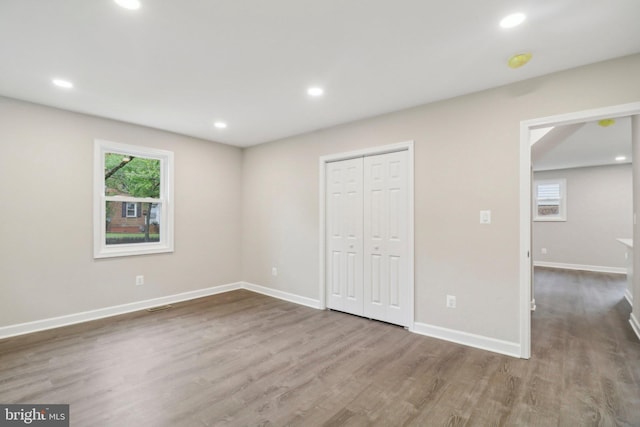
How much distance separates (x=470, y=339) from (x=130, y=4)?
3813mm

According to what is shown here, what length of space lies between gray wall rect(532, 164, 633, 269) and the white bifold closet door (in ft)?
21.2

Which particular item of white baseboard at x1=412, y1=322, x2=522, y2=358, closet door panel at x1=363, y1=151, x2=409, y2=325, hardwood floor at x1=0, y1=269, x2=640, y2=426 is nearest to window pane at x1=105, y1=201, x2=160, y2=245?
hardwood floor at x1=0, y1=269, x2=640, y2=426

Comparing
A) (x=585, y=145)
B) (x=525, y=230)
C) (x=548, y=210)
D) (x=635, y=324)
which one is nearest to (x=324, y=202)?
(x=525, y=230)

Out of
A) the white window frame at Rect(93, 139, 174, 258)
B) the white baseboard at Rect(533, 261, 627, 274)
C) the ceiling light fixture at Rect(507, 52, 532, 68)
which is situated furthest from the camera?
the white baseboard at Rect(533, 261, 627, 274)

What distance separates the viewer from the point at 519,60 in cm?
234

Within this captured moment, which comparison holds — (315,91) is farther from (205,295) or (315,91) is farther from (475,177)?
(205,295)

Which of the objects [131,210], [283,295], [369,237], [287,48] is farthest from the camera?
[283,295]

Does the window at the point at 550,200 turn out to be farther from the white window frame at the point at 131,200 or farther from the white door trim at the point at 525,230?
→ the white window frame at the point at 131,200

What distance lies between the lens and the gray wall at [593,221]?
6781 mm

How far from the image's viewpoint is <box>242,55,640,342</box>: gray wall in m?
2.54

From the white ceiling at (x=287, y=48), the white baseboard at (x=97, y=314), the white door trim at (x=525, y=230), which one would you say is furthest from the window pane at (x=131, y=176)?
the white door trim at (x=525, y=230)

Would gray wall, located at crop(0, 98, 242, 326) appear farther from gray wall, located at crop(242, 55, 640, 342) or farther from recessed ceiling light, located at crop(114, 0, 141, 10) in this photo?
gray wall, located at crop(242, 55, 640, 342)

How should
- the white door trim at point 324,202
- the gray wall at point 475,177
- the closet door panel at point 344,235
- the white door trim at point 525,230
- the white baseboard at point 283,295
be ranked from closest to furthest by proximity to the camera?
the gray wall at point 475,177 → the white door trim at point 525,230 → the white door trim at point 324,202 → the closet door panel at point 344,235 → the white baseboard at point 283,295

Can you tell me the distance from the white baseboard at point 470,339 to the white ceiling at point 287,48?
7.97 ft
